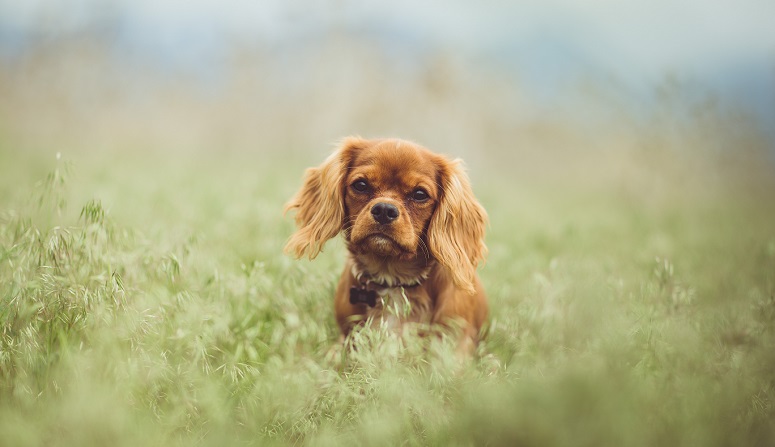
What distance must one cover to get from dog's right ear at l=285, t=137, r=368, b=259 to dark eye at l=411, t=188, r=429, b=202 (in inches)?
15.6

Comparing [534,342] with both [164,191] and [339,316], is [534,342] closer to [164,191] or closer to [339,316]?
[339,316]

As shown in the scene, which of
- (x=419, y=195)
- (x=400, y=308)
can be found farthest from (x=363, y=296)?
(x=419, y=195)

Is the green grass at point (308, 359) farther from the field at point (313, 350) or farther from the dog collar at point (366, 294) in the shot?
the dog collar at point (366, 294)

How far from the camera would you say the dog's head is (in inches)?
102

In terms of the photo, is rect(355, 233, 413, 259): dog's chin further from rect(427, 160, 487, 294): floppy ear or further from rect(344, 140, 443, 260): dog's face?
rect(427, 160, 487, 294): floppy ear

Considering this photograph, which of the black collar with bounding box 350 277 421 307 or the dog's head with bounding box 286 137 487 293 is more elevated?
the dog's head with bounding box 286 137 487 293

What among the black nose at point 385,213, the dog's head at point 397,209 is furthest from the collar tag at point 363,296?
the black nose at point 385,213

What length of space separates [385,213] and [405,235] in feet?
0.50

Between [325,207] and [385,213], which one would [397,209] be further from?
[325,207]

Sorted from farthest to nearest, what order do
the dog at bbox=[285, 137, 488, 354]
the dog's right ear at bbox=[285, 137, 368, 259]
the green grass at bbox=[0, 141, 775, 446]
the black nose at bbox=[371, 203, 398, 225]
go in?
the dog's right ear at bbox=[285, 137, 368, 259] < the dog at bbox=[285, 137, 488, 354] < the black nose at bbox=[371, 203, 398, 225] < the green grass at bbox=[0, 141, 775, 446]

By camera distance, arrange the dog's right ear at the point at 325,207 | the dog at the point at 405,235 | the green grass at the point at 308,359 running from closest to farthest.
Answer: the green grass at the point at 308,359, the dog at the point at 405,235, the dog's right ear at the point at 325,207

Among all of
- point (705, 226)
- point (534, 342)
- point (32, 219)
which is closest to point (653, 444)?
point (534, 342)

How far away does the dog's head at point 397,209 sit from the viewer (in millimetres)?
2586

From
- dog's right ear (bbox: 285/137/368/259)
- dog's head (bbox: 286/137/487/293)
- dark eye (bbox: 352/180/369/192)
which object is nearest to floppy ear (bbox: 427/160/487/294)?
dog's head (bbox: 286/137/487/293)
